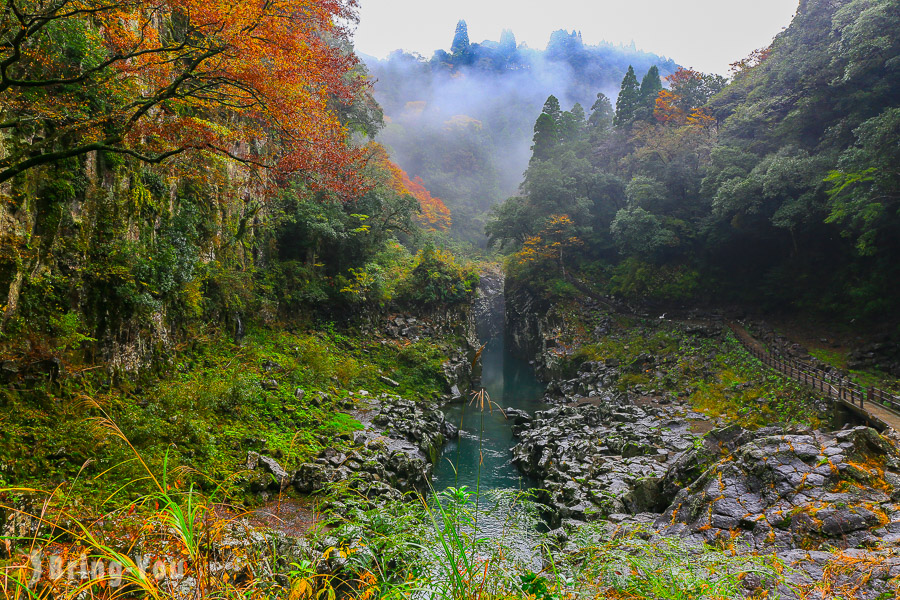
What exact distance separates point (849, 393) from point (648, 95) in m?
24.1

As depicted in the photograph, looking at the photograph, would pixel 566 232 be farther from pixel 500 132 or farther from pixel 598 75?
pixel 598 75

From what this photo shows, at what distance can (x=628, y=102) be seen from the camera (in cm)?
2866

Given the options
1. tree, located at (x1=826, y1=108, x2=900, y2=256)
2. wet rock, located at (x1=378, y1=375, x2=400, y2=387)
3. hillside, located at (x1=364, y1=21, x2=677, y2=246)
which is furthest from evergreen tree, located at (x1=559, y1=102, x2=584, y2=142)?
hillside, located at (x1=364, y1=21, x2=677, y2=246)

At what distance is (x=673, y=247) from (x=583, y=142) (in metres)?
10.6

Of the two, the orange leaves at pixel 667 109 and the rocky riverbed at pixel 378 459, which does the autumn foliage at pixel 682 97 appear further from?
the rocky riverbed at pixel 378 459

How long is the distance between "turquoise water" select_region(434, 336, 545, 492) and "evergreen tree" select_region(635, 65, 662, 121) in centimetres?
1858

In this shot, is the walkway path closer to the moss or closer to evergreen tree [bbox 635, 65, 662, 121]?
the moss

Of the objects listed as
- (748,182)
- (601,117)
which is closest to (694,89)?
(601,117)

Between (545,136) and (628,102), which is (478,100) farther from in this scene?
(545,136)

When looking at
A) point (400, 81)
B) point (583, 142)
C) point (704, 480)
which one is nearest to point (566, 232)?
point (583, 142)

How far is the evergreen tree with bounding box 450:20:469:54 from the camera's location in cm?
8641

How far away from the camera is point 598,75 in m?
93.9

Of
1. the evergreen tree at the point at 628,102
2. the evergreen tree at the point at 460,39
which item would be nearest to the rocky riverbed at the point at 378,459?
the evergreen tree at the point at 628,102

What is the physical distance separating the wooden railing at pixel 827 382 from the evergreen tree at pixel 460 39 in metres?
88.4
